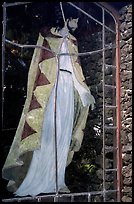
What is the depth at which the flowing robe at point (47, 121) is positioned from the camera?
12.0 feet

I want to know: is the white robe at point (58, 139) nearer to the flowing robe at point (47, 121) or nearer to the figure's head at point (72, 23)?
the flowing robe at point (47, 121)

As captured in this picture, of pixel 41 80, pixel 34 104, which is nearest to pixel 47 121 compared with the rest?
pixel 34 104

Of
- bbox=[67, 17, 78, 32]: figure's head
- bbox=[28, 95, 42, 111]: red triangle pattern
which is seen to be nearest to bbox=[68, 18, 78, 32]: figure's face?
bbox=[67, 17, 78, 32]: figure's head

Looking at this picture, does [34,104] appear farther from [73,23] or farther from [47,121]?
[73,23]

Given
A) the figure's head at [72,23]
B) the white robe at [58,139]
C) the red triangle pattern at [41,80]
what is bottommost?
the white robe at [58,139]

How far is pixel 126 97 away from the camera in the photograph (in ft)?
14.4

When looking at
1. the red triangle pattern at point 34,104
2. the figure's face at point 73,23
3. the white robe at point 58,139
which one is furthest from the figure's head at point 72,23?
the red triangle pattern at point 34,104

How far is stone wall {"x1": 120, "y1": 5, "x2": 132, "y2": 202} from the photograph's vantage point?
427 cm

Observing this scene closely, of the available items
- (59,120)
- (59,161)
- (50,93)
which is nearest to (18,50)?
(50,93)

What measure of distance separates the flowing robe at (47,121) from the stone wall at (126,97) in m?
0.43

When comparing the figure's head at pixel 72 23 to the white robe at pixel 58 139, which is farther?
the figure's head at pixel 72 23

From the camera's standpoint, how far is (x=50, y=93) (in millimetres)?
3871

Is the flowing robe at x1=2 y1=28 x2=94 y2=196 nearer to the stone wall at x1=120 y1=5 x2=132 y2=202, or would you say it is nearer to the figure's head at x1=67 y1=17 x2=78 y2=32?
the figure's head at x1=67 y1=17 x2=78 y2=32

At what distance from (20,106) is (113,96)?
1.12m
